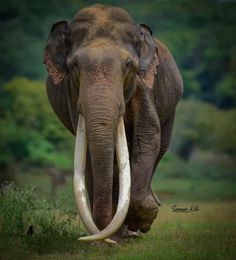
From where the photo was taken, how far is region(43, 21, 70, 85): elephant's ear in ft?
33.8

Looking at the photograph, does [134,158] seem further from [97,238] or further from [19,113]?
[19,113]

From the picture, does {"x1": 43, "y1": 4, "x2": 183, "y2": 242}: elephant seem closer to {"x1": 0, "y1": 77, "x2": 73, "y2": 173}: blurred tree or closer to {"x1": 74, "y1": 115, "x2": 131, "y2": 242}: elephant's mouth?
{"x1": 74, "y1": 115, "x2": 131, "y2": 242}: elephant's mouth

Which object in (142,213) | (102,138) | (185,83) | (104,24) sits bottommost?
(185,83)

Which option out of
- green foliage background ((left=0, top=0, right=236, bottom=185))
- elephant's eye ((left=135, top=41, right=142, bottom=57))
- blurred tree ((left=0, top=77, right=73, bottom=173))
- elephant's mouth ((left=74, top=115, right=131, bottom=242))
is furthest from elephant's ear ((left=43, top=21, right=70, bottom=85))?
blurred tree ((left=0, top=77, right=73, bottom=173))

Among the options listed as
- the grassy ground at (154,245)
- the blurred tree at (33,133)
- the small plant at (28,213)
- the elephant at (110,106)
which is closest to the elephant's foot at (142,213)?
the elephant at (110,106)

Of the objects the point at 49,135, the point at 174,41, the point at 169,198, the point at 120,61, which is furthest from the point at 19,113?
the point at 120,61

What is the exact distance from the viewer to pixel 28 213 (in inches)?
432

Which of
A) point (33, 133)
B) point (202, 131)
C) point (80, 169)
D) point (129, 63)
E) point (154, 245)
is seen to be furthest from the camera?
point (202, 131)

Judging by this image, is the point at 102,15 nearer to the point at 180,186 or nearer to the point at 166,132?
the point at 166,132

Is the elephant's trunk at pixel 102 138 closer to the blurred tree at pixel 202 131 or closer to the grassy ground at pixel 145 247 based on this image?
the grassy ground at pixel 145 247

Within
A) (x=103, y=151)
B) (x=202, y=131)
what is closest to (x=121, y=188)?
(x=103, y=151)

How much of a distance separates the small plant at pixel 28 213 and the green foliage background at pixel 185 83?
51.5 feet

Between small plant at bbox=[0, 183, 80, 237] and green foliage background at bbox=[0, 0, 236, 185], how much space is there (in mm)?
15710

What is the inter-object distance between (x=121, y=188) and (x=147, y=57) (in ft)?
5.30
